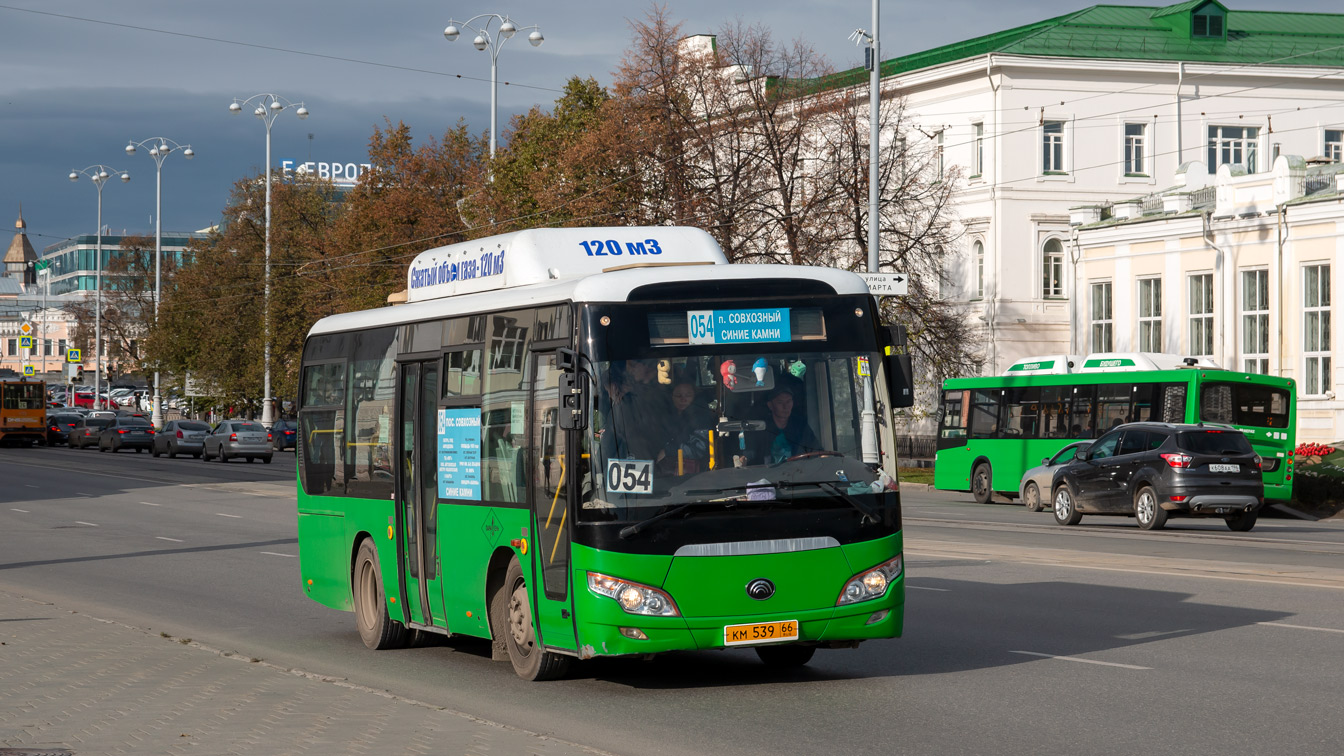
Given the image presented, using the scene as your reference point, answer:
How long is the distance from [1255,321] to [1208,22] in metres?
22.5

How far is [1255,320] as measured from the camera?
46594 mm

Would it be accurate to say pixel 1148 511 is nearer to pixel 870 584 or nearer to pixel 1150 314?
pixel 870 584

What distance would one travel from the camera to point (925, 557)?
20.2 m

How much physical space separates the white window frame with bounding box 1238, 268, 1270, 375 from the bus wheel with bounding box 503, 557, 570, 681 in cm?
3896

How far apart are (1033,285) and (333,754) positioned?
5589 cm

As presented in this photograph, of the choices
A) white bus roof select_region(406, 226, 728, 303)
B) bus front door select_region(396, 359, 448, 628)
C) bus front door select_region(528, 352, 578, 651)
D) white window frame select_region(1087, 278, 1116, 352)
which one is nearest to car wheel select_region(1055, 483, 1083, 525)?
white bus roof select_region(406, 226, 728, 303)

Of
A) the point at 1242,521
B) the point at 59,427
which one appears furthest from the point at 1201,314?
the point at 59,427

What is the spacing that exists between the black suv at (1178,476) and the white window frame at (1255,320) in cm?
2066

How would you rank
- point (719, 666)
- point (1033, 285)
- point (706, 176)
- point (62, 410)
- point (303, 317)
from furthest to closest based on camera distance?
1. point (62, 410)
2. point (303, 317)
3. point (1033, 285)
4. point (706, 176)
5. point (719, 666)

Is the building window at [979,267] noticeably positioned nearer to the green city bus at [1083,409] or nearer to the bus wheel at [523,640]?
the green city bus at [1083,409]

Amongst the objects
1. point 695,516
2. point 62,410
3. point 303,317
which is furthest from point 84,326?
point 695,516

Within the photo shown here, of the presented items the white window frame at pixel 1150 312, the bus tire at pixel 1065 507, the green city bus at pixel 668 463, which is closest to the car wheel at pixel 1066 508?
the bus tire at pixel 1065 507

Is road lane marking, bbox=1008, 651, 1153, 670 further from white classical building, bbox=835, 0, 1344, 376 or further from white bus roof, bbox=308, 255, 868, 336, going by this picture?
white classical building, bbox=835, 0, 1344, 376

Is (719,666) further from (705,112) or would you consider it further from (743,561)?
(705,112)
